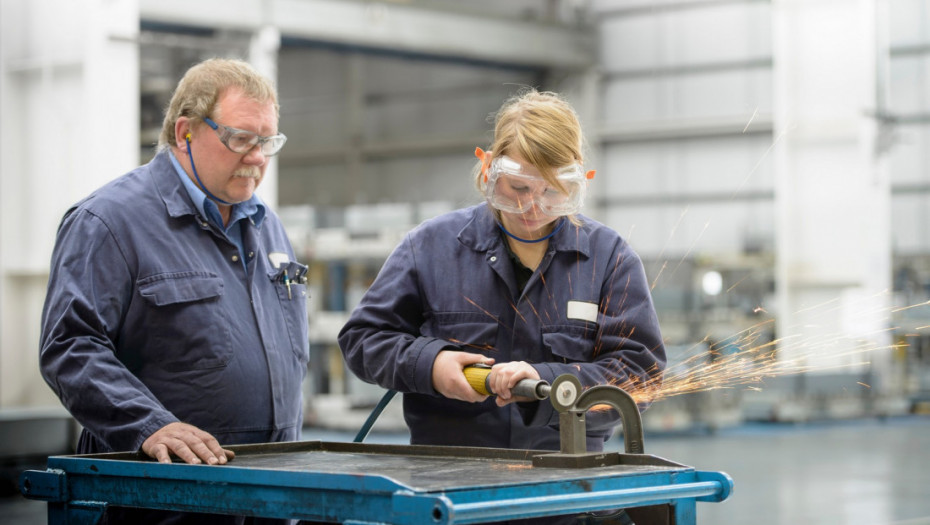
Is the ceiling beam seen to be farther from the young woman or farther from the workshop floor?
the young woman

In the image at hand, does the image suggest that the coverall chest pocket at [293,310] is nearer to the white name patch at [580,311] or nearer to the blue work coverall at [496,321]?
the blue work coverall at [496,321]

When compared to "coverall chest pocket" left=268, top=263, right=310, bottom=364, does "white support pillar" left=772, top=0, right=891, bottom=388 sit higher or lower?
higher

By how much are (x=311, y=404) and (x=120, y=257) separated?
356 inches

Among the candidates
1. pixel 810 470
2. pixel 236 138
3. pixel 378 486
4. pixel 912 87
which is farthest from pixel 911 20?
pixel 378 486

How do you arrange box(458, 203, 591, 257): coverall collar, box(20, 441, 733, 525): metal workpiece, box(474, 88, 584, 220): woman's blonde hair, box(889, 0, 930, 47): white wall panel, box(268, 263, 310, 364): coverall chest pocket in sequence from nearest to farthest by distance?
1. box(20, 441, 733, 525): metal workpiece
2. box(474, 88, 584, 220): woman's blonde hair
3. box(458, 203, 591, 257): coverall collar
4. box(268, 263, 310, 364): coverall chest pocket
5. box(889, 0, 930, 47): white wall panel

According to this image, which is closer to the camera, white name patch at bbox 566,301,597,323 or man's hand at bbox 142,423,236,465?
man's hand at bbox 142,423,236,465

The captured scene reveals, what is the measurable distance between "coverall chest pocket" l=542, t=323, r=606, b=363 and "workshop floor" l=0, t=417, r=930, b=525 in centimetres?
446

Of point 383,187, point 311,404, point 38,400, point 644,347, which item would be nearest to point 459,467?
point 644,347

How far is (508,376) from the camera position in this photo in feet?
8.04

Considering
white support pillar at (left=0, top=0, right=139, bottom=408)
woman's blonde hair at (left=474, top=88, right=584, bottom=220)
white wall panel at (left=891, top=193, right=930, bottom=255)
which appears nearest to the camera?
woman's blonde hair at (left=474, top=88, right=584, bottom=220)

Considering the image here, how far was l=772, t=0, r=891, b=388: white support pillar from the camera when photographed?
499 inches

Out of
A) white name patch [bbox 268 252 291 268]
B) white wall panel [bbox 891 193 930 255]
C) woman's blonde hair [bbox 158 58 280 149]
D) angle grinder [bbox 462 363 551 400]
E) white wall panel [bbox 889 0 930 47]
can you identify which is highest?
white wall panel [bbox 889 0 930 47]

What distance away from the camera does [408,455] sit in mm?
2719

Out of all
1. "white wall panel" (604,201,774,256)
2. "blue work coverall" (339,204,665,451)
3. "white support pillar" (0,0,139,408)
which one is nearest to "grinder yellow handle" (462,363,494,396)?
"blue work coverall" (339,204,665,451)
